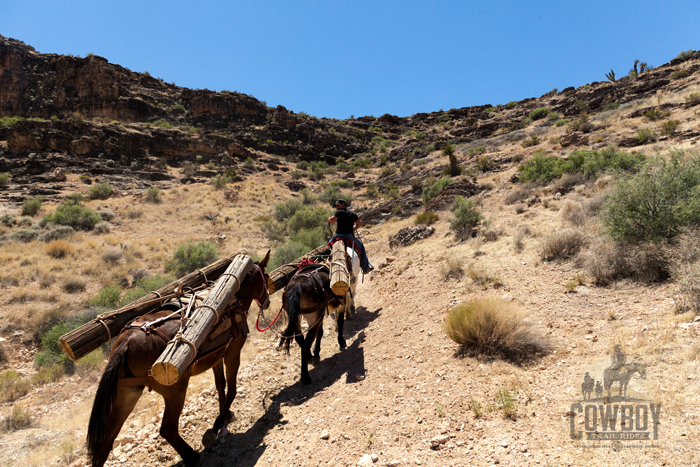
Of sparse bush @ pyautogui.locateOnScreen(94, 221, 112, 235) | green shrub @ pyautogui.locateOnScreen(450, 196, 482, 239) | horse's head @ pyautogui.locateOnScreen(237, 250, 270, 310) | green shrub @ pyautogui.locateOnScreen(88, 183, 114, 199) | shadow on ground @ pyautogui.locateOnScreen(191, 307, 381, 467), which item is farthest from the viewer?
green shrub @ pyautogui.locateOnScreen(88, 183, 114, 199)

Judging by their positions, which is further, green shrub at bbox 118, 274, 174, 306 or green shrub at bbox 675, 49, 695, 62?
green shrub at bbox 675, 49, 695, 62

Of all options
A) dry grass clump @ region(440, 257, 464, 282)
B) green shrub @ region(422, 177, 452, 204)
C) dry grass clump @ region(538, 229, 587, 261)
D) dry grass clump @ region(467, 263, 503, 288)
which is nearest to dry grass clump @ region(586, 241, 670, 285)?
dry grass clump @ region(538, 229, 587, 261)

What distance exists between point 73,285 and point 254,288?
1086 centimetres

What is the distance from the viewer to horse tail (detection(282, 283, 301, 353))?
4844 mm

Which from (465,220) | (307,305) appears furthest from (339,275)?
(465,220)

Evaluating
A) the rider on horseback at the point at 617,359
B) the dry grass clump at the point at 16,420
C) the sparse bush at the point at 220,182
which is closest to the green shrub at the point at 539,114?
the sparse bush at the point at 220,182

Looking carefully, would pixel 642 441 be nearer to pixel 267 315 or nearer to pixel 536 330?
pixel 536 330

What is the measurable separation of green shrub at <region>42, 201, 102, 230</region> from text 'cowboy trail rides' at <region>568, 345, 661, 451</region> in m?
22.6

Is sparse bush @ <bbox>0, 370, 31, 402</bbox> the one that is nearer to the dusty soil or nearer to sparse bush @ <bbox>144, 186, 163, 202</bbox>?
the dusty soil

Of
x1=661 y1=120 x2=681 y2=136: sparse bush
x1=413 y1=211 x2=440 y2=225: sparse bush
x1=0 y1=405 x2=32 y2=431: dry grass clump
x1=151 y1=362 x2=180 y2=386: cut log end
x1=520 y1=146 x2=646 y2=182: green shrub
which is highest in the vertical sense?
x1=661 y1=120 x2=681 y2=136: sparse bush

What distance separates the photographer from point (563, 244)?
623cm

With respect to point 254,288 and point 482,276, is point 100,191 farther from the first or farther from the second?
point 482,276

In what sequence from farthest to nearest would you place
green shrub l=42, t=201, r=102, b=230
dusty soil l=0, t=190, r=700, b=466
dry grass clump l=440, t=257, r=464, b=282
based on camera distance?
green shrub l=42, t=201, r=102, b=230, dry grass clump l=440, t=257, r=464, b=282, dusty soil l=0, t=190, r=700, b=466

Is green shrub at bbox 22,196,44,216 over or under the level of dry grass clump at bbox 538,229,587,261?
over
